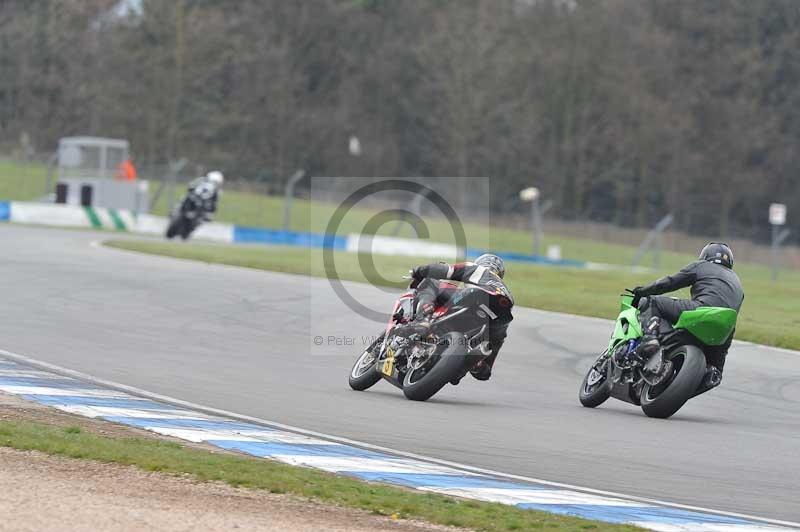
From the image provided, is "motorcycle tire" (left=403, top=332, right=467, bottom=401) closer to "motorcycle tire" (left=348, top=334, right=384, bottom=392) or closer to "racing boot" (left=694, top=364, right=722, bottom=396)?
"motorcycle tire" (left=348, top=334, right=384, bottom=392)

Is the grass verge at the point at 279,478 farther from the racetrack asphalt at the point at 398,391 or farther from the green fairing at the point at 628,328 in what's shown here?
the green fairing at the point at 628,328

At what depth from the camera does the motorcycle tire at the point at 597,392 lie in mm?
11508

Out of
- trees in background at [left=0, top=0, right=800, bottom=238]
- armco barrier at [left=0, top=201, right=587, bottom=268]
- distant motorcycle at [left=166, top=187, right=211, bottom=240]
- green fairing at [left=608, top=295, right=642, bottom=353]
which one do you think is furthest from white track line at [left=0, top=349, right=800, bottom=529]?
trees in background at [left=0, top=0, right=800, bottom=238]

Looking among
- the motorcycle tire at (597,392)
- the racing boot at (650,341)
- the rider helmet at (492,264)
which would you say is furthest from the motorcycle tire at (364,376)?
the racing boot at (650,341)

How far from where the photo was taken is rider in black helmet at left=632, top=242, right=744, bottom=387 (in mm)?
11180

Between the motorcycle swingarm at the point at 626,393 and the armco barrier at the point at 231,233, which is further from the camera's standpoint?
the armco barrier at the point at 231,233

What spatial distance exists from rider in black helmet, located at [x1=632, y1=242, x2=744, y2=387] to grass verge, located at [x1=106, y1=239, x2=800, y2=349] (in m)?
5.02

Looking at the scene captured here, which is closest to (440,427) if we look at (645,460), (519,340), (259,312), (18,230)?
(645,460)

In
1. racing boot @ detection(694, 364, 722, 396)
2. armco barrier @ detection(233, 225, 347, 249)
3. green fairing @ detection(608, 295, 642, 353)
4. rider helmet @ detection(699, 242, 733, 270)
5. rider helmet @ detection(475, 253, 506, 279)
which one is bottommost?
racing boot @ detection(694, 364, 722, 396)

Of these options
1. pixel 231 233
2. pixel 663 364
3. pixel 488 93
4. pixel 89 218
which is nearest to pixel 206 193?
pixel 89 218

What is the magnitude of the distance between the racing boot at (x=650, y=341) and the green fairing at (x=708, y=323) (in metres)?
0.28

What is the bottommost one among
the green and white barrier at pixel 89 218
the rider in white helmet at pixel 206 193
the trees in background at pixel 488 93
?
the green and white barrier at pixel 89 218

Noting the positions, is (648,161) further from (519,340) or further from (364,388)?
(364,388)

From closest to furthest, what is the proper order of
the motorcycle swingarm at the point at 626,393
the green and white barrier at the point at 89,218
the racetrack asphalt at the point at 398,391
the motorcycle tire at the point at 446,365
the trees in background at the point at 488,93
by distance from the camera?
the racetrack asphalt at the point at 398,391, the motorcycle tire at the point at 446,365, the motorcycle swingarm at the point at 626,393, the green and white barrier at the point at 89,218, the trees in background at the point at 488,93
